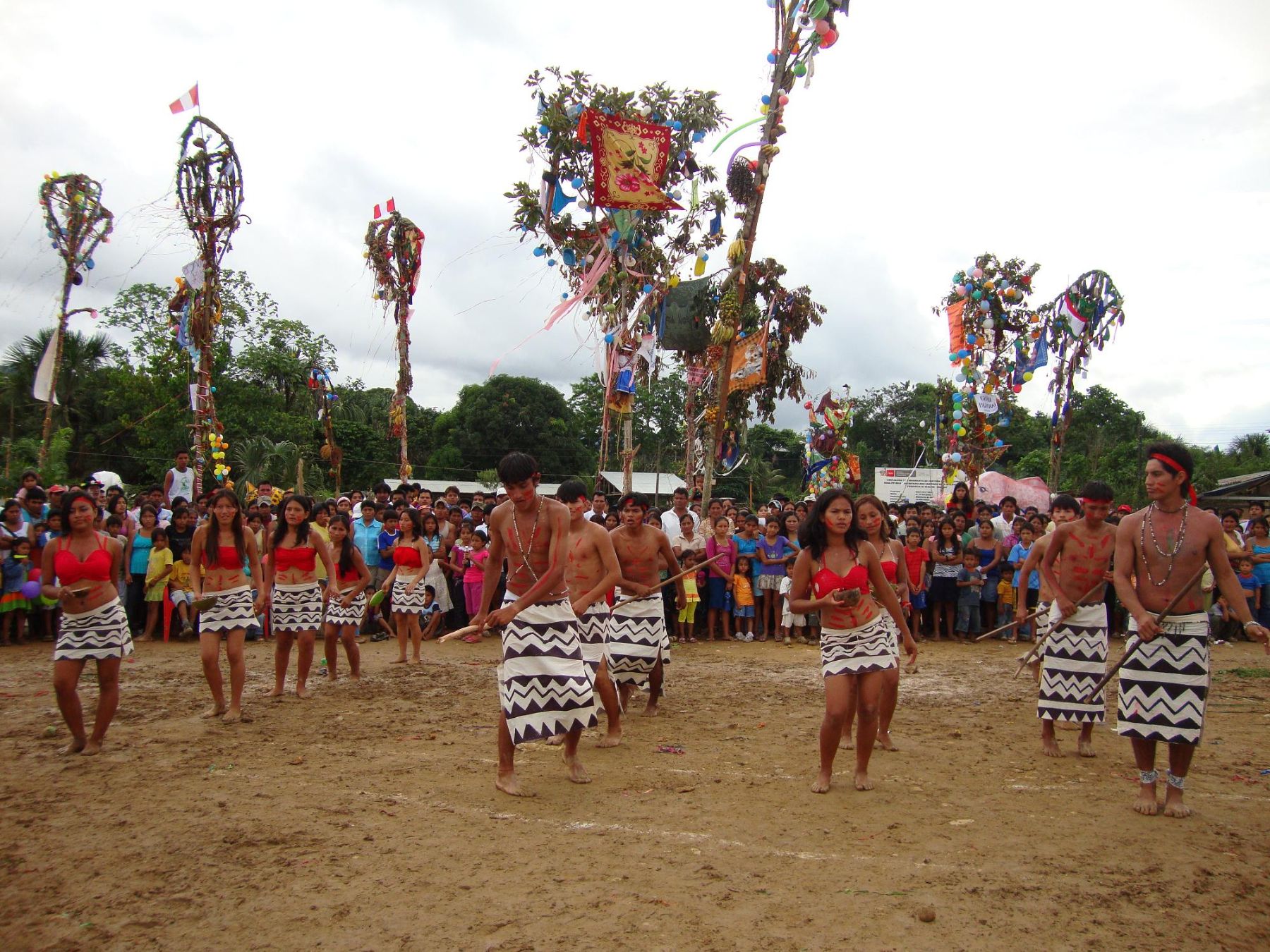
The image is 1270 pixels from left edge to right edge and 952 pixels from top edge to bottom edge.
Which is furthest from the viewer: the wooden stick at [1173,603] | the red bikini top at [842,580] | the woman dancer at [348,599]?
the woman dancer at [348,599]

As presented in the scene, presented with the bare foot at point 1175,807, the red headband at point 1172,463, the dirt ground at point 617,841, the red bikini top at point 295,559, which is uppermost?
the red headband at point 1172,463

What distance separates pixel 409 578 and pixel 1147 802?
293 inches

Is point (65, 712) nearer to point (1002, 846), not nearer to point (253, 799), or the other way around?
point (253, 799)

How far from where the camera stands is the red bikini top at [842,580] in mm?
5359

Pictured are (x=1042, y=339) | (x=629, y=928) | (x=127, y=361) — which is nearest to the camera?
(x=629, y=928)

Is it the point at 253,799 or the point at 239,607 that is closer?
the point at 253,799

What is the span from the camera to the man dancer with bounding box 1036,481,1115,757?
624cm

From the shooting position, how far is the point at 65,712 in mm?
5879

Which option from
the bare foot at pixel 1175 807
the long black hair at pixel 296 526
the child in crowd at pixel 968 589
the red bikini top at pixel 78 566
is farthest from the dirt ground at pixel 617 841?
the child in crowd at pixel 968 589

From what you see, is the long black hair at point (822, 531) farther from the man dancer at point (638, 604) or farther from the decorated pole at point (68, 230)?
the decorated pole at point (68, 230)

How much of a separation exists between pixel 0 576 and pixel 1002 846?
37.1ft

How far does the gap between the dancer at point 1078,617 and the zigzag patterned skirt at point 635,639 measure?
282 centimetres

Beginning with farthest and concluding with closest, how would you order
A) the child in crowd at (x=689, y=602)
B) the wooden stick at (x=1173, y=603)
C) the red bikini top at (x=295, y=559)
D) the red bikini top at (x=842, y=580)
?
the child in crowd at (x=689, y=602), the red bikini top at (x=295, y=559), the red bikini top at (x=842, y=580), the wooden stick at (x=1173, y=603)

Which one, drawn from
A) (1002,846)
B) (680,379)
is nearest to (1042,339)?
(1002,846)
